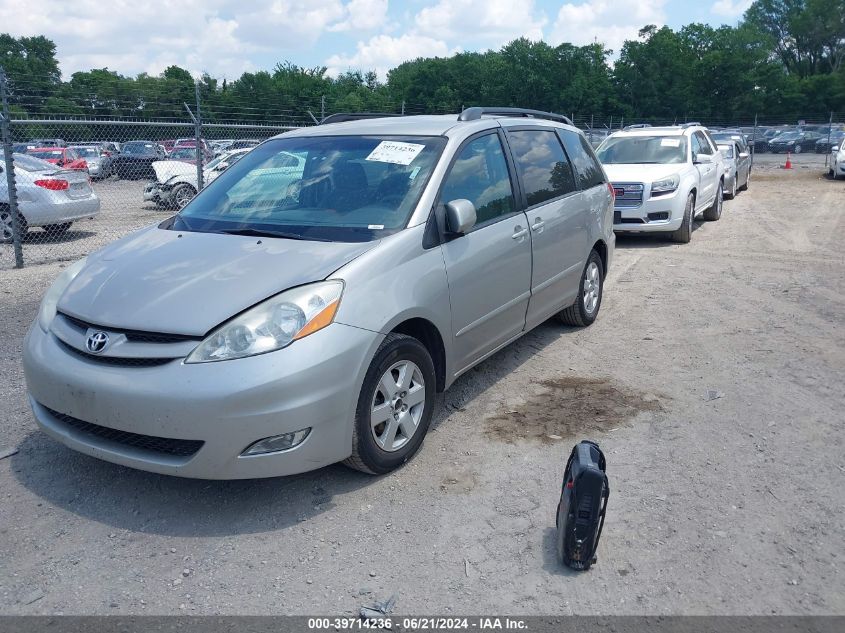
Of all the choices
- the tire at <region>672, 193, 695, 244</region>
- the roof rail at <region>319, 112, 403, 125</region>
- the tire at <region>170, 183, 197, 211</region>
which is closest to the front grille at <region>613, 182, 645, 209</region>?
the tire at <region>672, 193, 695, 244</region>

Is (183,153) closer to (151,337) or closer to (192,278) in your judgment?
(192,278)

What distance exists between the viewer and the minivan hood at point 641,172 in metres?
11.8

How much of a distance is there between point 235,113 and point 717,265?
1523 cm

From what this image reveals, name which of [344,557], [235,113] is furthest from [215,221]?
[235,113]

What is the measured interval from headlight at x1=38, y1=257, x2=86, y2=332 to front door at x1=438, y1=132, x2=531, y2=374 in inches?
83.7

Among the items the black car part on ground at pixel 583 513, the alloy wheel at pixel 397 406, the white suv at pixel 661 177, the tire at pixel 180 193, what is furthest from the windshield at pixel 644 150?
the black car part on ground at pixel 583 513

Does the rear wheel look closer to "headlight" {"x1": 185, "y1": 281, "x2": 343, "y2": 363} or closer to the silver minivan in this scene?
the silver minivan

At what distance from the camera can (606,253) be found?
7.11 metres

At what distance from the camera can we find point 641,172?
473 inches

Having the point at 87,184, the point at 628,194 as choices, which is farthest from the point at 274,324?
the point at 87,184

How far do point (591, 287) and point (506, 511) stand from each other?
11.8ft

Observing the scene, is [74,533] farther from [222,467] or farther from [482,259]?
[482,259]

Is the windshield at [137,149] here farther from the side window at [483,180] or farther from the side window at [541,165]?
the side window at [483,180]

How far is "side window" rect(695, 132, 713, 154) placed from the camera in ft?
44.5
